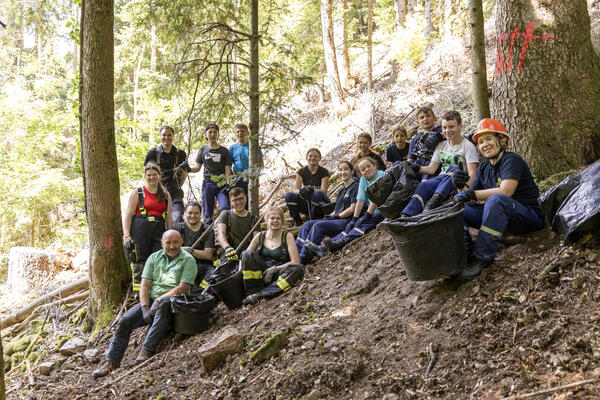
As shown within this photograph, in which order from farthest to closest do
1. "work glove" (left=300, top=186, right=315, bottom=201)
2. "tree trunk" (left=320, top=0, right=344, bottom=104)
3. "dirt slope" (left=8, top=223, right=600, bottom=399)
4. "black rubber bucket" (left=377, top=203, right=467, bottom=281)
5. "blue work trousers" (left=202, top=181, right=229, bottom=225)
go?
"tree trunk" (left=320, top=0, right=344, bottom=104) < "blue work trousers" (left=202, top=181, right=229, bottom=225) < "work glove" (left=300, top=186, right=315, bottom=201) < "black rubber bucket" (left=377, top=203, right=467, bottom=281) < "dirt slope" (left=8, top=223, right=600, bottom=399)

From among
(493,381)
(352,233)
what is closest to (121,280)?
(352,233)

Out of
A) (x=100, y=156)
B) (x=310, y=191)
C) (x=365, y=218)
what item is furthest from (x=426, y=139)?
(x=100, y=156)

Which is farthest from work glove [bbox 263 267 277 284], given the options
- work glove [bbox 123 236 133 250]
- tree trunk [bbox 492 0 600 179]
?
tree trunk [bbox 492 0 600 179]

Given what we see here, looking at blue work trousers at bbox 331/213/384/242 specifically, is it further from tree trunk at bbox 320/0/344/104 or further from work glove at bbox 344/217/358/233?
tree trunk at bbox 320/0/344/104

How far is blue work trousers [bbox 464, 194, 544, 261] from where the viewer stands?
3365mm

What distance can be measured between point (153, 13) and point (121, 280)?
4445mm

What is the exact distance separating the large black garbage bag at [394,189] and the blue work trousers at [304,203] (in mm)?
1720

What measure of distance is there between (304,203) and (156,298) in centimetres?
288

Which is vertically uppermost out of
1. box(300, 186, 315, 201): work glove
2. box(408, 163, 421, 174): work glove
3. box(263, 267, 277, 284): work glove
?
box(408, 163, 421, 174): work glove

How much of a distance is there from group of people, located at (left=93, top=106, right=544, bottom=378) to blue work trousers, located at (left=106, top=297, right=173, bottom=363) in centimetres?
1

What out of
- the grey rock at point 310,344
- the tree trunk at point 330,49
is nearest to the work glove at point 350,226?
the grey rock at point 310,344

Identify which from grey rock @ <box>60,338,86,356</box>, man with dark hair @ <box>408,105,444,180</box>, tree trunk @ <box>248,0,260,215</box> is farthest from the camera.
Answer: tree trunk @ <box>248,0,260,215</box>

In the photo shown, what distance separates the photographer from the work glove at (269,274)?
555 cm

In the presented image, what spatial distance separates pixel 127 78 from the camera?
2205 centimetres
